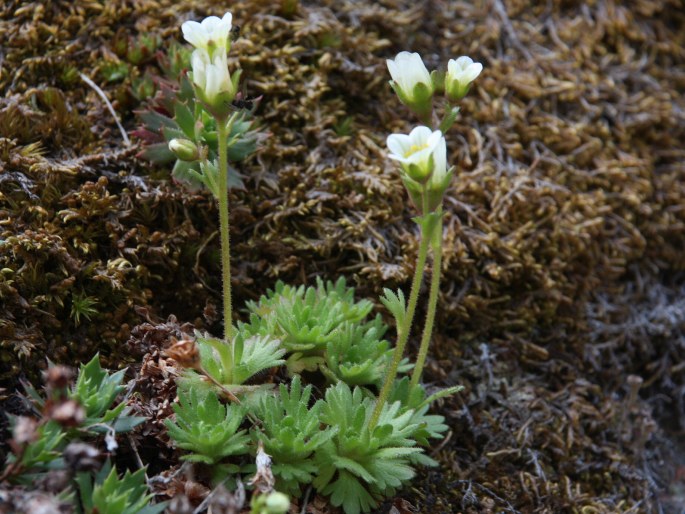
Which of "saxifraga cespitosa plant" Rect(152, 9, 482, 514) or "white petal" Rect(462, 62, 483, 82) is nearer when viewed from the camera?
"saxifraga cespitosa plant" Rect(152, 9, 482, 514)

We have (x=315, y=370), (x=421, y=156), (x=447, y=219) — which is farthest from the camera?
(x=447, y=219)

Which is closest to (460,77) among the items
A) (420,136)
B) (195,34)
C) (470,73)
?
(470,73)

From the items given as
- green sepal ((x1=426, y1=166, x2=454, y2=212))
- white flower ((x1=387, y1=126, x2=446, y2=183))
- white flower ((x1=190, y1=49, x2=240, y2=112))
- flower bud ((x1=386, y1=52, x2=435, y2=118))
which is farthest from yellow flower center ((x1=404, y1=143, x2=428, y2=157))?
white flower ((x1=190, y1=49, x2=240, y2=112))

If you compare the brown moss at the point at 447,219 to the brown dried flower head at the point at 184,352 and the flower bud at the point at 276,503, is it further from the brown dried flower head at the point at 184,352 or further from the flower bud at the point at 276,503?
the flower bud at the point at 276,503

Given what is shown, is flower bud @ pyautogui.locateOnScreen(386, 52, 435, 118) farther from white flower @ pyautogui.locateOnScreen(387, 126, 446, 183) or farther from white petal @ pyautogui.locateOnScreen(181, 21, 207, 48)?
white petal @ pyautogui.locateOnScreen(181, 21, 207, 48)

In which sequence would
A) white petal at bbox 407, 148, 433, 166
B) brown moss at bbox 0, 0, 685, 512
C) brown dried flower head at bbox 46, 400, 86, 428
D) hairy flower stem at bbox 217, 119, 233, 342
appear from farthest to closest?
brown moss at bbox 0, 0, 685, 512 < hairy flower stem at bbox 217, 119, 233, 342 < white petal at bbox 407, 148, 433, 166 < brown dried flower head at bbox 46, 400, 86, 428

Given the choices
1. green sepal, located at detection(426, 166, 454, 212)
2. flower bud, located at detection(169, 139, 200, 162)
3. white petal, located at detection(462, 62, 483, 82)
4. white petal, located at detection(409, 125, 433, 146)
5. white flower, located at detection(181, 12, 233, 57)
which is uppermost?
white flower, located at detection(181, 12, 233, 57)

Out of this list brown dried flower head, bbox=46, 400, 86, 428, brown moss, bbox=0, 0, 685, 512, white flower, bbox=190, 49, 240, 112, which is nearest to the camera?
brown dried flower head, bbox=46, 400, 86, 428

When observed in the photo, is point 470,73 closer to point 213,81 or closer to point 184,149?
point 213,81
